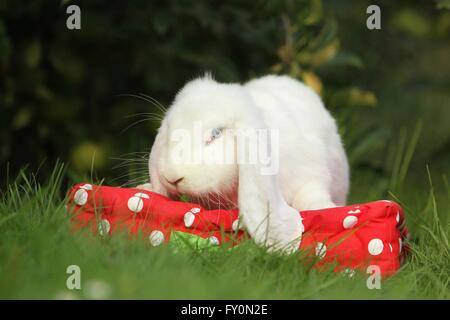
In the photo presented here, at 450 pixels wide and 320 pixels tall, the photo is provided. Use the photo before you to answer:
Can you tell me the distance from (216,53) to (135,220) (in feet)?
6.06

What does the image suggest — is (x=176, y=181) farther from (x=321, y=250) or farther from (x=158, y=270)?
(x=321, y=250)

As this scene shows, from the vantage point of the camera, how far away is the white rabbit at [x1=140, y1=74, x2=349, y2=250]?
2576mm

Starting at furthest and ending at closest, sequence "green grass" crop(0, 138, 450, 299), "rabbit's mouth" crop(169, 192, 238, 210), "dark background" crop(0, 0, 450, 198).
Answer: "dark background" crop(0, 0, 450, 198)
"rabbit's mouth" crop(169, 192, 238, 210)
"green grass" crop(0, 138, 450, 299)

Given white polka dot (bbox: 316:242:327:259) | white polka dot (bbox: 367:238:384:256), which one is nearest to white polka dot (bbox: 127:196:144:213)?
white polka dot (bbox: 316:242:327:259)

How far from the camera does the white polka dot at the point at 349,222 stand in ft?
8.68

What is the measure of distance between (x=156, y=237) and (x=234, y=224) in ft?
0.91

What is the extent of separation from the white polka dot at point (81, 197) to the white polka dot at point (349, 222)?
94 centimetres

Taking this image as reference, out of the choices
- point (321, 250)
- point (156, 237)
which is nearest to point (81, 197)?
point (156, 237)

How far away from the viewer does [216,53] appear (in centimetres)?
432

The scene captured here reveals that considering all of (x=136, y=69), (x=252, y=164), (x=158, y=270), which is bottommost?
(x=158, y=270)

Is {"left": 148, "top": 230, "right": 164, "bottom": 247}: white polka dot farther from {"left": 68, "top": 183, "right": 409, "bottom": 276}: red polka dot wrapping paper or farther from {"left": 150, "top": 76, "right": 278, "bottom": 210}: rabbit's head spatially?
{"left": 150, "top": 76, "right": 278, "bottom": 210}: rabbit's head

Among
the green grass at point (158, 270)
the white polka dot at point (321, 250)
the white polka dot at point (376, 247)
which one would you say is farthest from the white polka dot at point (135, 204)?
the white polka dot at point (376, 247)

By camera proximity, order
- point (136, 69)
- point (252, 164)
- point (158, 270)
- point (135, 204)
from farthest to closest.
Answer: point (136, 69), point (135, 204), point (252, 164), point (158, 270)

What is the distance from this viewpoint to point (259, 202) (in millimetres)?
2586
